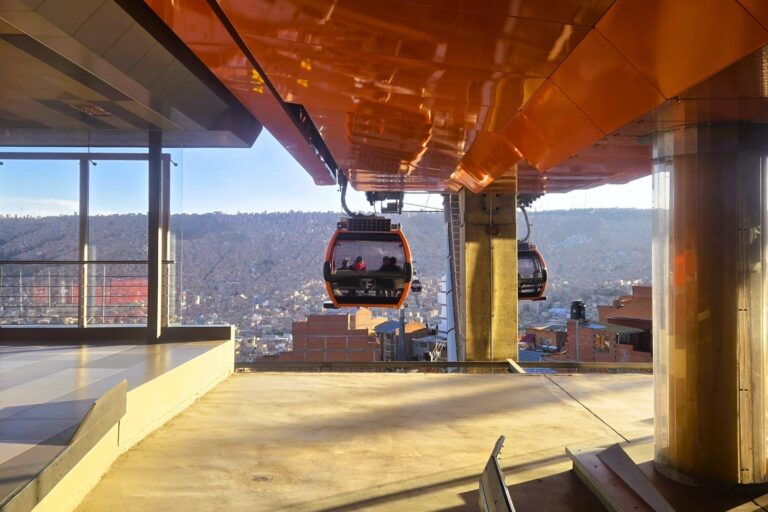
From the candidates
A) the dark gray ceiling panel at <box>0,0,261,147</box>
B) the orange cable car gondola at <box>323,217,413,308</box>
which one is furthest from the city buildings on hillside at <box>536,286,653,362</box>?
the dark gray ceiling panel at <box>0,0,261,147</box>

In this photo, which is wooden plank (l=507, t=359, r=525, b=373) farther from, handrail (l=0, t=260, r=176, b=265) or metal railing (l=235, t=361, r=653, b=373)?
handrail (l=0, t=260, r=176, b=265)

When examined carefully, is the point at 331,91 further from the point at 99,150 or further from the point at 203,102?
the point at 99,150

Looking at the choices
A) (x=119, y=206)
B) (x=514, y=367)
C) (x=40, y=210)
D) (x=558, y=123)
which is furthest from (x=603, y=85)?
(x=40, y=210)

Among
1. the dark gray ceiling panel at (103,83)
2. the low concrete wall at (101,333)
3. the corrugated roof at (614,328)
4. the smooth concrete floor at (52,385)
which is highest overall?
the dark gray ceiling panel at (103,83)

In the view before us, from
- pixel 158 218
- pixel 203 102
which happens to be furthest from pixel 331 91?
pixel 158 218

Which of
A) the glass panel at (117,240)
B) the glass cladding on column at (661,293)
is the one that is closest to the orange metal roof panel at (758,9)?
the glass cladding on column at (661,293)

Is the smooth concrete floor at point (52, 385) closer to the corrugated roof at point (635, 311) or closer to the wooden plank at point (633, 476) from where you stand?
the wooden plank at point (633, 476)
